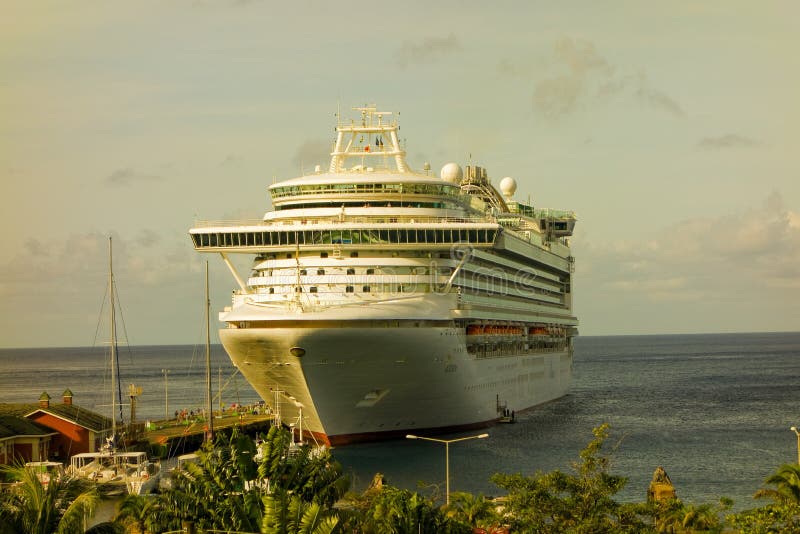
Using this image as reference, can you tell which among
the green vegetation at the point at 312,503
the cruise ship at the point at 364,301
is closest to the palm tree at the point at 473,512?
the green vegetation at the point at 312,503

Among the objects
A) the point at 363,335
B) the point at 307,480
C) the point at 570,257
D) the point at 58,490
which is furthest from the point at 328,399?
the point at 570,257

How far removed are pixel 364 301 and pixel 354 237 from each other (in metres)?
3.91

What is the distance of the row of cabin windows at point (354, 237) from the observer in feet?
177

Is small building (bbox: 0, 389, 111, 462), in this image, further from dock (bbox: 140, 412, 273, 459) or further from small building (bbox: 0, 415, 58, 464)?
dock (bbox: 140, 412, 273, 459)

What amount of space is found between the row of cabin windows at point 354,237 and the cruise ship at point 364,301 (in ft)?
0.19

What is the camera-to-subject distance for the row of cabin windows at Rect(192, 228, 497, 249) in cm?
5384

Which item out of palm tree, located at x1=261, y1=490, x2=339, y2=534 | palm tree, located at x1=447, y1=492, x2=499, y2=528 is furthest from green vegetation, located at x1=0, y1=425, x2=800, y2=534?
palm tree, located at x1=447, y1=492, x2=499, y2=528

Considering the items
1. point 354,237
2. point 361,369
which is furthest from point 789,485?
point 354,237

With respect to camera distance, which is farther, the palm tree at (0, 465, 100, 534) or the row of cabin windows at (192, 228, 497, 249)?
the row of cabin windows at (192, 228, 497, 249)

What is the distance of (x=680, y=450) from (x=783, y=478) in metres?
26.9

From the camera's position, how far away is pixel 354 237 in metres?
54.0

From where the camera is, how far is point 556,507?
25.7 m

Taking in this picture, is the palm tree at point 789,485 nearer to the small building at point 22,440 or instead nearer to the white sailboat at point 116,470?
the white sailboat at point 116,470

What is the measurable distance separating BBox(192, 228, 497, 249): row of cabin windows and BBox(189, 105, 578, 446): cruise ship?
0.06 meters
